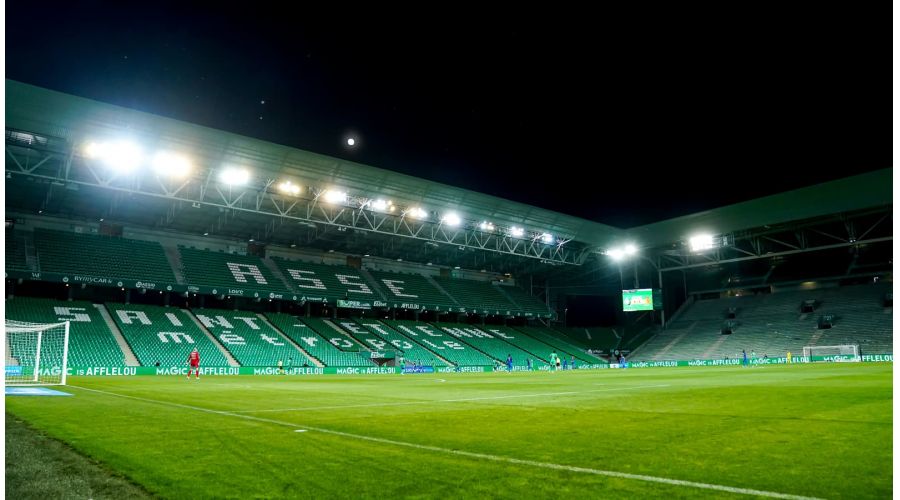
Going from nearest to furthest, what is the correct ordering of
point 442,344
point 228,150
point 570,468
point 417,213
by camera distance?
point 570,468, point 228,150, point 417,213, point 442,344

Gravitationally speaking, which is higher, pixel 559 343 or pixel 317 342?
pixel 317 342

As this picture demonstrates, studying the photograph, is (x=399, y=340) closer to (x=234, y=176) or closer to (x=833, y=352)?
(x=234, y=176)

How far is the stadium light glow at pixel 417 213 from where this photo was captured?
37.0 m

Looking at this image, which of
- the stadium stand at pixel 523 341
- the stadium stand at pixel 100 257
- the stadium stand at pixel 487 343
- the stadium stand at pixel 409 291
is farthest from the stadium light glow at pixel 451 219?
the stadium stand at pixel 100 257

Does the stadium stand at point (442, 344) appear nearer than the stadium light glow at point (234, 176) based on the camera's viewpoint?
No

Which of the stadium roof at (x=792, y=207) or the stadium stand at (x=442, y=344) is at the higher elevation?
the stadium roof at (x=792, y=207)

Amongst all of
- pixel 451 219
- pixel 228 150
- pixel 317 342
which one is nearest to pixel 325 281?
pixel 317 342

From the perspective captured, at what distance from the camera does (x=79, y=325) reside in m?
30.5

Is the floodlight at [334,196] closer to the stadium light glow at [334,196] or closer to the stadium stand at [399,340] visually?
the stadium light glow at [334,196]

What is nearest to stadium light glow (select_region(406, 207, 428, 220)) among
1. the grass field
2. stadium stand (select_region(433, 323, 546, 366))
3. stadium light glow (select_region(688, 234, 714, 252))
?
stadium stand (select_region(433, 323, 546, 366))

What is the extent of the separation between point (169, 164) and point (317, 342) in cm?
1608

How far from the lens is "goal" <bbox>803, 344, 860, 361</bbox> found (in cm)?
4112

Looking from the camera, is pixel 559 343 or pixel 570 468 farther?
A: pixel 559 343

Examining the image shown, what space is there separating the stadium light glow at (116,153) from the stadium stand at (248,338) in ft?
41.4
